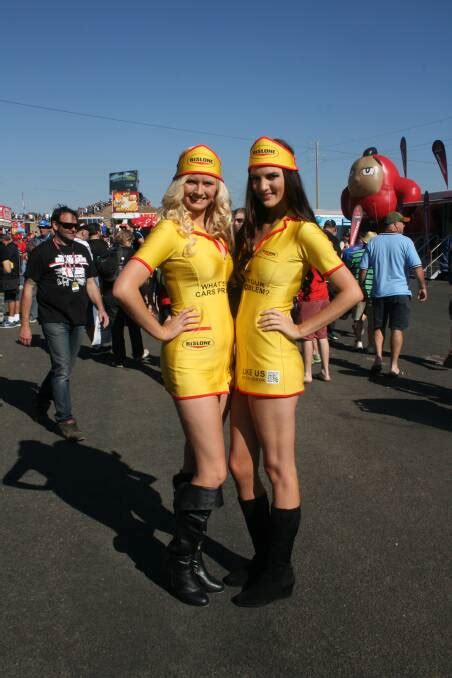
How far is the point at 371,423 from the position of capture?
548cm

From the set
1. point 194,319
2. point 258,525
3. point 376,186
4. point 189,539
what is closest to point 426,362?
point 258,525

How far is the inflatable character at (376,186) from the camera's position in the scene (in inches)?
850

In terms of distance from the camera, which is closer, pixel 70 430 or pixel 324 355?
pixel 70 430

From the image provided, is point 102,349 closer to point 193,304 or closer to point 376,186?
point 193,304

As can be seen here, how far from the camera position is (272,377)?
2.54 metres

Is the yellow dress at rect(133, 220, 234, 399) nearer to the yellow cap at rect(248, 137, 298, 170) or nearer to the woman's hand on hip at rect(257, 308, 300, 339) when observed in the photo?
the woman's hand on hip at rect(257, 308, 300, 339)

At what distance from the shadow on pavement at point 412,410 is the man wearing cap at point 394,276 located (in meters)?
1.17

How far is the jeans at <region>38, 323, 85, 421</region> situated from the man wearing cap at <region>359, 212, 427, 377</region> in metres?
3.69

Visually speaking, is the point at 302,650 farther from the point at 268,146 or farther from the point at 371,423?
the point at 371,423

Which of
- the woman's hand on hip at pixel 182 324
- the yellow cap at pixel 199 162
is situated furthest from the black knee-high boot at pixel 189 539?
the yellow cap at pixel 199 162

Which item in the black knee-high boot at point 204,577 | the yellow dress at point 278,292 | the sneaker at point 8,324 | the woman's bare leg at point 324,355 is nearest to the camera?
the yellow dress at point 278,292

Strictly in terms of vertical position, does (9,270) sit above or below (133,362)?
above

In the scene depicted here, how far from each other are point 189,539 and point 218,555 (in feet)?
1.73

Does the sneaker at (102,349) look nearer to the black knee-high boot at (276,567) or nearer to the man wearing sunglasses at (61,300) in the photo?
the man wearing sunglasses at (61,300)
